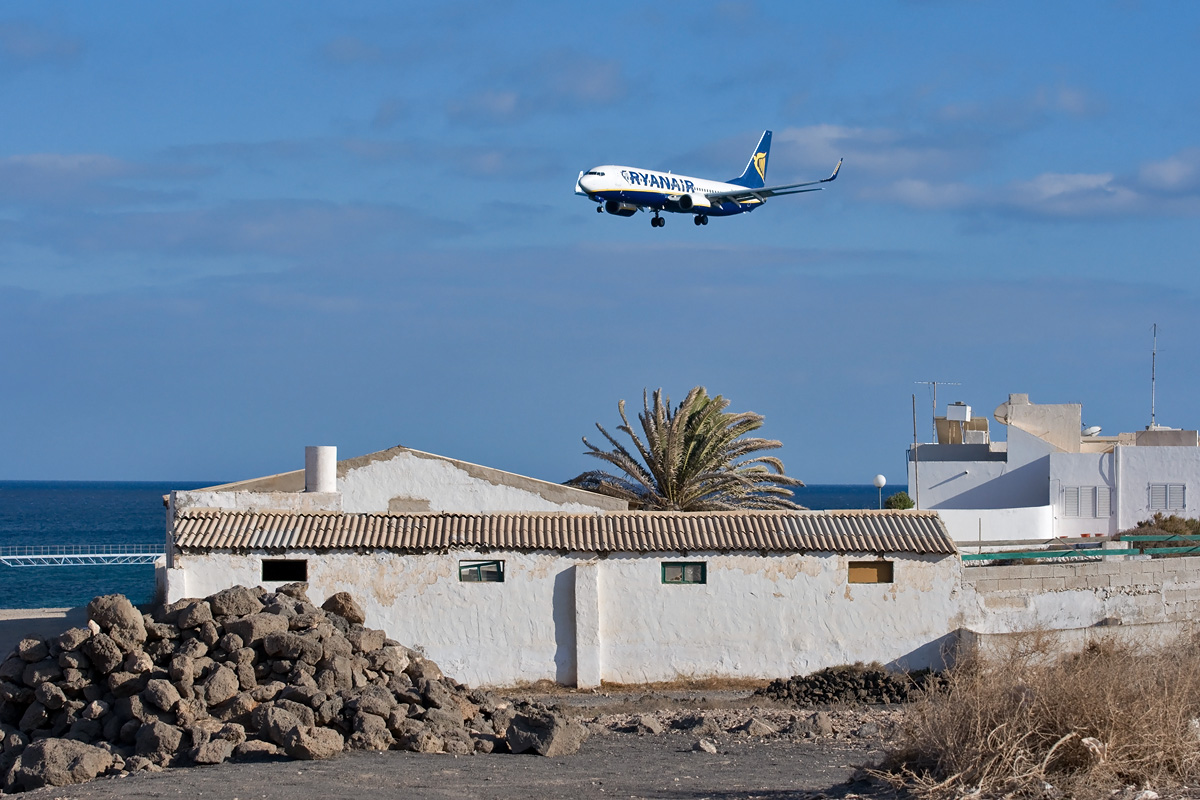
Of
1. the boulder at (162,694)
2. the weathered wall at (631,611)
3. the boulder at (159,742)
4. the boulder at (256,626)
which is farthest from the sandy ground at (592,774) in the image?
the weathered wall at (631,611)

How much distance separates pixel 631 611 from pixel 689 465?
33.8ft

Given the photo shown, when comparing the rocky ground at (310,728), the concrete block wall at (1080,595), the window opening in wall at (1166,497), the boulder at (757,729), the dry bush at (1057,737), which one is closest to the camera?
the dry bush at (1057,737)

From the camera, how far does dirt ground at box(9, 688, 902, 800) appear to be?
41.3 ft

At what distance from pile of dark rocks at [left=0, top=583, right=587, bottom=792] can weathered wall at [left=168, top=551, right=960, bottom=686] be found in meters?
4.49

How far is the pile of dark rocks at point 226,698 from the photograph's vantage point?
14.6m

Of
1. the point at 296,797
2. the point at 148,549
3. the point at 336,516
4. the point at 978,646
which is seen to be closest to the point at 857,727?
the point at 978,646

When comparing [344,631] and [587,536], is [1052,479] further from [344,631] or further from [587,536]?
[344,631]

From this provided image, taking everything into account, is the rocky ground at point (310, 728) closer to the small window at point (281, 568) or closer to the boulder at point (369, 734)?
the boulder at point (369, 734)

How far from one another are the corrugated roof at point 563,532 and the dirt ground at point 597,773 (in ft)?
17.3

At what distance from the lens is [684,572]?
22.8 metres

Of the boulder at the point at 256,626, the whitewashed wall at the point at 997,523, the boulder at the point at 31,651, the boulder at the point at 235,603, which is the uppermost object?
the whitewashed wall at the point at 997,523

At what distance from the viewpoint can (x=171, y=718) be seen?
1528 centimetres

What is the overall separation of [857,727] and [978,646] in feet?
15.9

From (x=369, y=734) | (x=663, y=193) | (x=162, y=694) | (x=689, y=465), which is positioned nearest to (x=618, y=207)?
(x=663, y=193)
